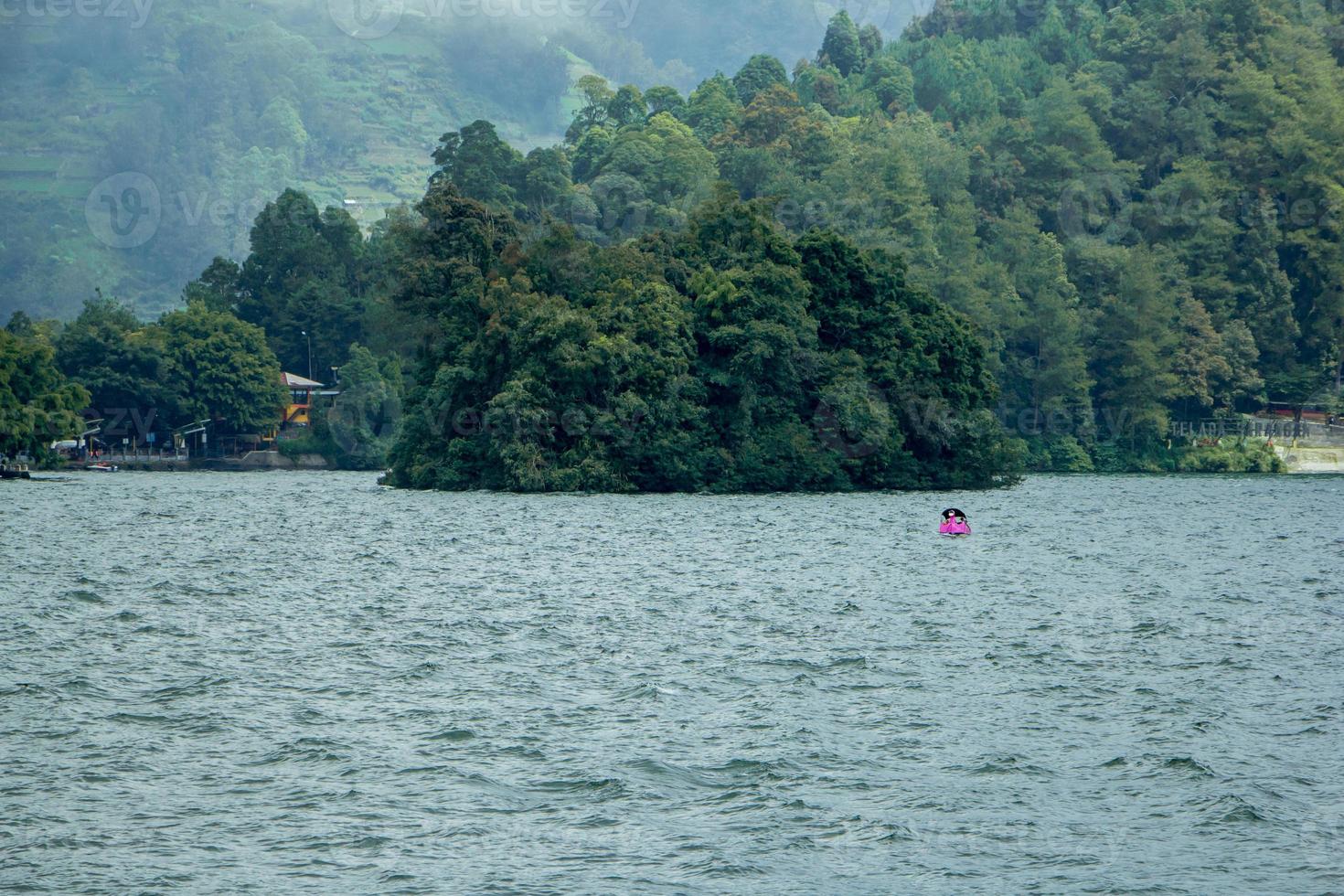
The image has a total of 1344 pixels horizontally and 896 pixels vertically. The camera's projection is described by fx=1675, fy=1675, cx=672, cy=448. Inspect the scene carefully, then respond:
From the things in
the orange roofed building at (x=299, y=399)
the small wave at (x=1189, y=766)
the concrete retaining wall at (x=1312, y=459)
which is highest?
the orange roofed building at (x=299, y=399)

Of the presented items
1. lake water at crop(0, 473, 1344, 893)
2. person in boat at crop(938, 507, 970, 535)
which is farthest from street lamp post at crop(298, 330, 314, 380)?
person in boat at crop(938, 507, 970, 535)

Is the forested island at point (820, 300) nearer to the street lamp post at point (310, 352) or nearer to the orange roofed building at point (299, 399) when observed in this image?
the street lamp post at point (310, 352)

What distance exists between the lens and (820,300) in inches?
3418

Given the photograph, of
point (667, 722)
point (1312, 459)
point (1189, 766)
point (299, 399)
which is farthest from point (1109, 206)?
point (1189, 766)

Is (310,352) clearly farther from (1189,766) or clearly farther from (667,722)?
(1189,766)

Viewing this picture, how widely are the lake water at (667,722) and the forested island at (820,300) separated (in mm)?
31560

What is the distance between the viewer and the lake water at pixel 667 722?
61.5ft

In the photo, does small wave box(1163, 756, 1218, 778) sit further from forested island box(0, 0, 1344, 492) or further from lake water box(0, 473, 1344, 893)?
forested island box(0, 0, 1344, 492)

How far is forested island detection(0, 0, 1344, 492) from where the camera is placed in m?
83.4

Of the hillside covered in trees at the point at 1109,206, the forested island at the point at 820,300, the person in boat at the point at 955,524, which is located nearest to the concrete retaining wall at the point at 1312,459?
the hillside covered in trees at the point at 1109,206

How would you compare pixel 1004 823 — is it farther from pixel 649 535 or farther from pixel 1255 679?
pixel 649 535

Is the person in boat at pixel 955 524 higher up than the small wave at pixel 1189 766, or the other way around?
the person in boat at pixel 955 524

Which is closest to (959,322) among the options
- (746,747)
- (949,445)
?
(949,445)

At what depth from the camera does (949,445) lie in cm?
8756
